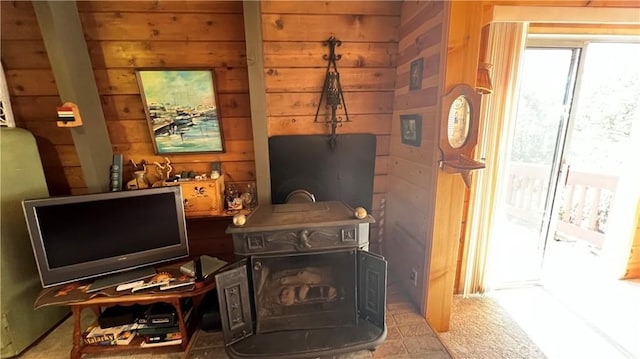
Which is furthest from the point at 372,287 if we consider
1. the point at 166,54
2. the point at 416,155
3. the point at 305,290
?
the point at 166,54

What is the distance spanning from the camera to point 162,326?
5.25 feet

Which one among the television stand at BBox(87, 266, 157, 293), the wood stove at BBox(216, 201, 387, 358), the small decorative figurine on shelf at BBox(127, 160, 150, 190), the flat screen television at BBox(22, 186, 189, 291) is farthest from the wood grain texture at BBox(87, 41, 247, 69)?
the television stand at BBox(87, 266, 157, 293)

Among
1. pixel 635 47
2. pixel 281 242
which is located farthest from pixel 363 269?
pixel 635 47

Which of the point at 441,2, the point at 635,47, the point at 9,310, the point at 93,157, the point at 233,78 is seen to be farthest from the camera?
the point at 635,47

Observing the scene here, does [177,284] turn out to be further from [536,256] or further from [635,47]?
[635,47]

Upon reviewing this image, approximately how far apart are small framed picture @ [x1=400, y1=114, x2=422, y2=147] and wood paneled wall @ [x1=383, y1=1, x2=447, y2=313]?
0.03 meters

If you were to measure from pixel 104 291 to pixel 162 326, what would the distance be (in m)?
0.41

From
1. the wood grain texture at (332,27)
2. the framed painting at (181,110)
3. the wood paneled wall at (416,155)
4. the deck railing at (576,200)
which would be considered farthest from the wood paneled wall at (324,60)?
the deck railing at (576,200)

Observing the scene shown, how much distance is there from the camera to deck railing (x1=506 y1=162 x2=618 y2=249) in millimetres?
2770

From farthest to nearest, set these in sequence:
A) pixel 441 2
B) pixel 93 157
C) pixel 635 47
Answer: pixel 635 47, pixel 93 157, pixel 441 2

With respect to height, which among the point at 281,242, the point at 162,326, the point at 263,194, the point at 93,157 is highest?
the point at 93,157

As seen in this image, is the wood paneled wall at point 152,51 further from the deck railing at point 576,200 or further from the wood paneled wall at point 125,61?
the deck railing at point 576,200

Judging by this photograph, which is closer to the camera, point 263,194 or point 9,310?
point 9,310

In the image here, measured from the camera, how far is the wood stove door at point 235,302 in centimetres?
138
